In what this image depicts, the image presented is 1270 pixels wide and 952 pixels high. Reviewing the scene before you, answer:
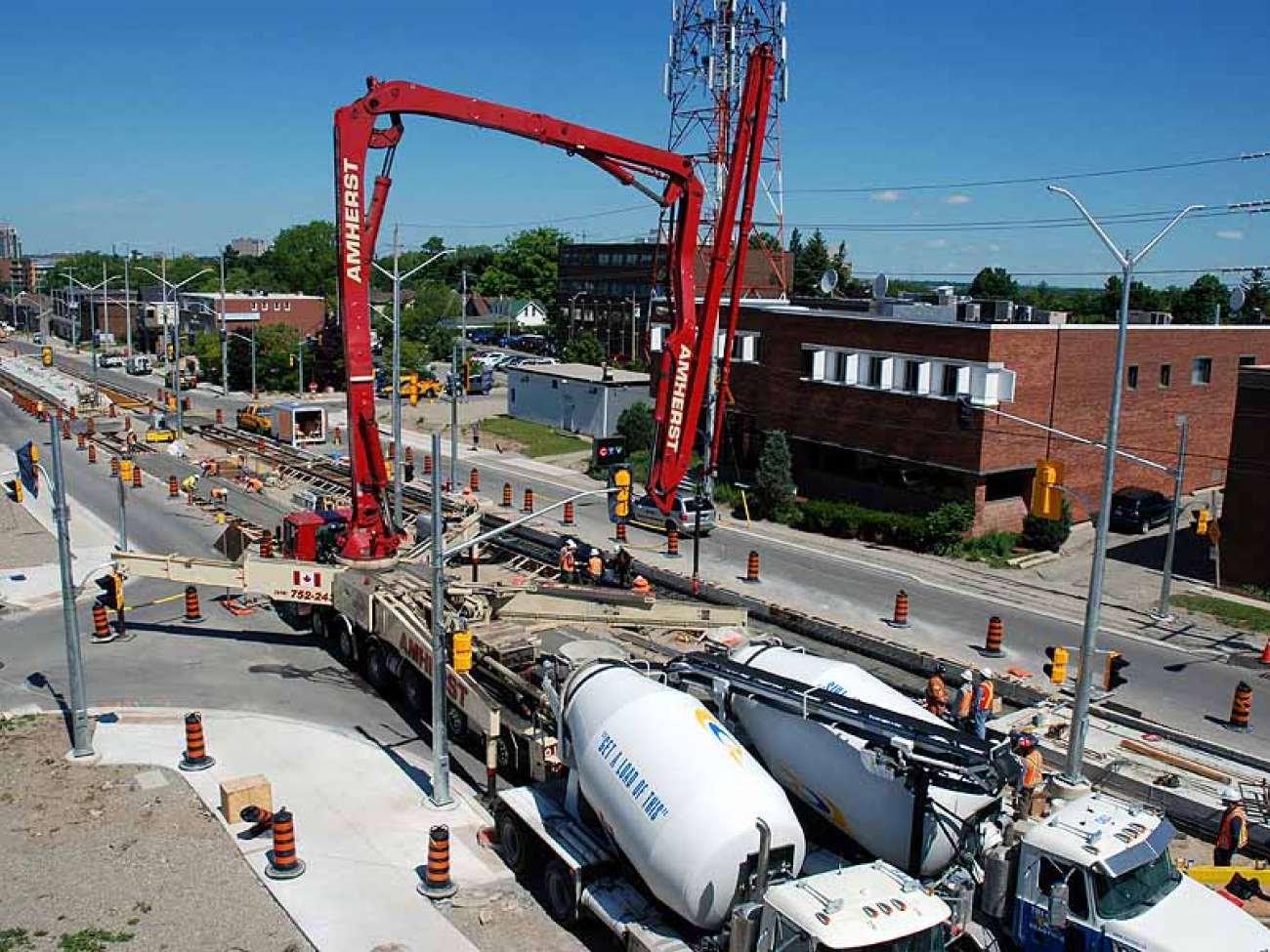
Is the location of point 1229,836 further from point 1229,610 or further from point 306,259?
point 306,259

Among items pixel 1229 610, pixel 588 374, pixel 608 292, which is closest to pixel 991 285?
pixel 608 292

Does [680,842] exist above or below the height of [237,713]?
above

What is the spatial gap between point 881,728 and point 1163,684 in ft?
49.5

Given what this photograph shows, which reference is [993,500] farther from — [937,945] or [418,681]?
[937,945]

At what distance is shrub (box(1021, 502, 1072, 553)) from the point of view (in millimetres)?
37906

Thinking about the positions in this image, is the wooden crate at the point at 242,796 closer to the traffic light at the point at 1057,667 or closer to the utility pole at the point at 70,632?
the utility pole at the point at 70,632

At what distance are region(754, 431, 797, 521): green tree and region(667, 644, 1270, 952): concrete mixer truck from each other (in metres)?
27.3

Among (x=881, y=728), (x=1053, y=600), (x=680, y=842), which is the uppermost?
(x=881, y=728)

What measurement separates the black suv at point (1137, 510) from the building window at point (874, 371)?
1002 centimetres

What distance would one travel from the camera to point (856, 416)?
137ft

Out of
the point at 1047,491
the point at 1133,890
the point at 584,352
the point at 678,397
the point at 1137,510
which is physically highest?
the point at 678,397

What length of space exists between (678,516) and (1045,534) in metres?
12.8

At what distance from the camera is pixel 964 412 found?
3744 cm

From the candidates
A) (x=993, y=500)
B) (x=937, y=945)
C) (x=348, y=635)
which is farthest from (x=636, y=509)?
(x=937, y=945)
